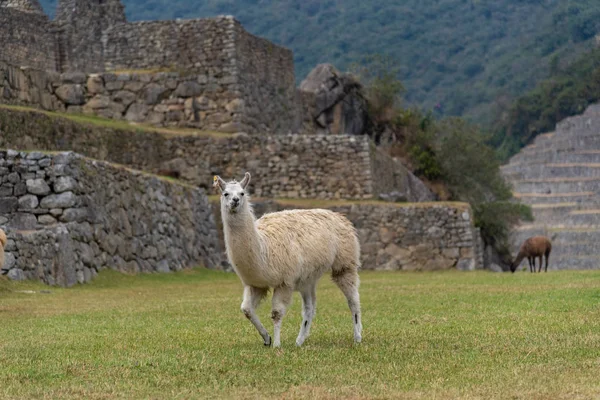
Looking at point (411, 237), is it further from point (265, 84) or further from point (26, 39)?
point (26, 39)

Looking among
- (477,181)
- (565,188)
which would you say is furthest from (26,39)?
(565,188)

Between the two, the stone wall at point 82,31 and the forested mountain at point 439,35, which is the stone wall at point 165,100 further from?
the forested mountain at point 439,35

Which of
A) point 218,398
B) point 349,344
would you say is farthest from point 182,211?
point 218,398

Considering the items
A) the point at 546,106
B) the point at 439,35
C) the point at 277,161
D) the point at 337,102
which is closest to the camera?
the point at 277,161

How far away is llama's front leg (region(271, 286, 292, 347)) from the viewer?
9.63m

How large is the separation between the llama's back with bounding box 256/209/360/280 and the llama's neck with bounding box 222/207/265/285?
157 mm

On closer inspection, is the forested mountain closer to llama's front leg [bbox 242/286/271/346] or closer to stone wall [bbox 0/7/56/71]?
stone wall [bbox 0/7/56/71]

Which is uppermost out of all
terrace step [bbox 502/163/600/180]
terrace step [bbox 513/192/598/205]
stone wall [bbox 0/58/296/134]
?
stone wall [bbox 0/58/296/134]

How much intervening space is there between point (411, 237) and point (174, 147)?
6.78 m

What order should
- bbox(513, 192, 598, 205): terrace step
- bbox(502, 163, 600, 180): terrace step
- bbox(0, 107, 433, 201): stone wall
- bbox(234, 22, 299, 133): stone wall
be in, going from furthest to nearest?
bbox(502, 163, 600, 180): terrace step, bbox(513, 192, 598, 205): terrace step, bbox(234, 22, 299, 133): stone wall, bbox(0, 107, 433, 201): stone wall

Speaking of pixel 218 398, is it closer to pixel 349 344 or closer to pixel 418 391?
pixel 418 391

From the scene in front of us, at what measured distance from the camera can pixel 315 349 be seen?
373 inches

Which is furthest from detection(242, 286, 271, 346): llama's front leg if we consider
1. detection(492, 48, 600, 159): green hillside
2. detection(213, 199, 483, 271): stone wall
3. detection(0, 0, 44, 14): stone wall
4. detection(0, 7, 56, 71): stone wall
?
detection(492, 48, 600, 159): green hillside

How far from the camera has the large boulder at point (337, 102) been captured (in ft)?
119
